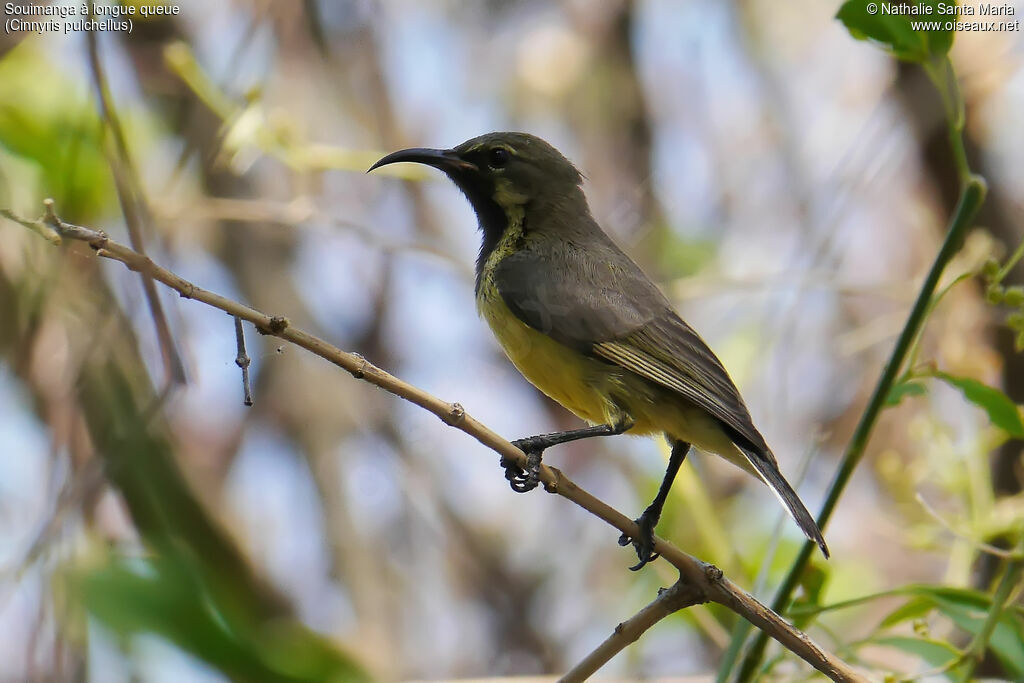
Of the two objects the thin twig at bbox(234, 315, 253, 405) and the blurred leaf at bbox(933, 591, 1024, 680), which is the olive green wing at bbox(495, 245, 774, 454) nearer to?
the blurred leaf at bbox(933, 591, 1024, 680)

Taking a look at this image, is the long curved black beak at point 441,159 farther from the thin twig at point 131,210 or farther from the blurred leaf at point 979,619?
the blurred leaf at point 979,619

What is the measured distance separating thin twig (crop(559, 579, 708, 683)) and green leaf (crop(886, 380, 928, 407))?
2.21ft

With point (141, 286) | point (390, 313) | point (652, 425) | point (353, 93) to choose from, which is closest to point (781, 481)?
point (652, 425)

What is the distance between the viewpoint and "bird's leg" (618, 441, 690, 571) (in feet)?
10.6

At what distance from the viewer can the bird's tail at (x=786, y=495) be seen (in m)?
2.67

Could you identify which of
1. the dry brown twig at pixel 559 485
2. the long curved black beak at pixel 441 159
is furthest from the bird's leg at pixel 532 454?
the long curved black beak at pixel 441 159

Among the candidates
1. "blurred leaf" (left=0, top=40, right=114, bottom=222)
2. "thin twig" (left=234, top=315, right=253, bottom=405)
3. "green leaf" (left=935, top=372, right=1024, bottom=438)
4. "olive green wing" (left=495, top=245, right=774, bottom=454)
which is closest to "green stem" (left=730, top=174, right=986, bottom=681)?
"green leaf" (left=935, top=372, right=1024, bottom=438)

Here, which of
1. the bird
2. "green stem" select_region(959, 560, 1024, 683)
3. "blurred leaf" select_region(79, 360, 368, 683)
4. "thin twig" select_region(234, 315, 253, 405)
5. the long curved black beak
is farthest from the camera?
the long curved black beak

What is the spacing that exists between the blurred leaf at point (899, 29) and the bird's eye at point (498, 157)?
1876mm

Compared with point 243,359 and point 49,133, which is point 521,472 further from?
point 49,133

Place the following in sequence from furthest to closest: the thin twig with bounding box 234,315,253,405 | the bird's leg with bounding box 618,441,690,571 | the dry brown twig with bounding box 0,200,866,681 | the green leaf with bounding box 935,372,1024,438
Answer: the bird's leg with bounding box 618,441,690,571
the green leaf with bounding box 935,372,1024,438
the thin twig with bounding box 234,315,253,405
the dry brown twig with bounding box 0,200,866,681

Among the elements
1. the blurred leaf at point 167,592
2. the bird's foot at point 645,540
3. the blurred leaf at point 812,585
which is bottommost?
the blurred leaf at point 167,592

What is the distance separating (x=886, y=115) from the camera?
536 cm

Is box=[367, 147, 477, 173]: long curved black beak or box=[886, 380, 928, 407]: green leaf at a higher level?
box=[367, 147, 477, 173]: long curved black beak
